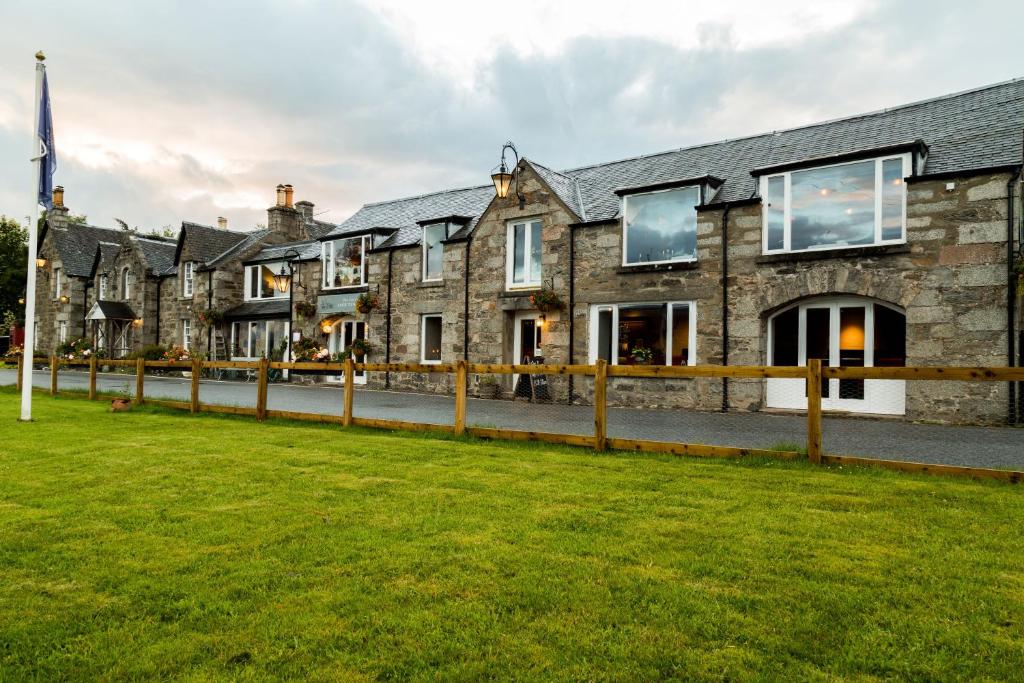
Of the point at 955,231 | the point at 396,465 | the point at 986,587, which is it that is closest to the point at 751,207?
the point at 955,231

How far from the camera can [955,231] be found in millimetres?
12789

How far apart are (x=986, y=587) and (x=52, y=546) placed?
5.70 metres

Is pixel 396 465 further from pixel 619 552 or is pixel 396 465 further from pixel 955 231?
pixel 955 231

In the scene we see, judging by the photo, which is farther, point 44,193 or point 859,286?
point 859,286

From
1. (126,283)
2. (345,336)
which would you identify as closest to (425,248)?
(345,336)

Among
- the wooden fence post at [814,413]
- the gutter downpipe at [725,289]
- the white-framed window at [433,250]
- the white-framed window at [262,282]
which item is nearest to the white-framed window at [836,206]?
the gutter downpipe at [725,289]

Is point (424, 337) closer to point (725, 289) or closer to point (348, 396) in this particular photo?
point (725, 289)

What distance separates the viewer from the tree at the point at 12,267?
48938 mm

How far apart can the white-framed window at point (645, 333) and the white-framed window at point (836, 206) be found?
2644mm

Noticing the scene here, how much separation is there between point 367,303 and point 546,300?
301 inches

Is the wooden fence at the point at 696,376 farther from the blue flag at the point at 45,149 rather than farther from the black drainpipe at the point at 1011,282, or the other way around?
the black drainpipe at the point at 1011,282

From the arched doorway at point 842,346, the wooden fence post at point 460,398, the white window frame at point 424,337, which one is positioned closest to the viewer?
the wooden fence post at point 460,398

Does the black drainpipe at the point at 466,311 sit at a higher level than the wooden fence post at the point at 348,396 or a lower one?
higher

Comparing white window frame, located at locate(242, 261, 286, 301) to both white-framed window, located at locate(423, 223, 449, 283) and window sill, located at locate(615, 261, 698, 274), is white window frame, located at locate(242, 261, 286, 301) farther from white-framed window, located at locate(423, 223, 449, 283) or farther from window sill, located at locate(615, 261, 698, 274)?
window sill, located at locate(615, 261, 698, 274)
